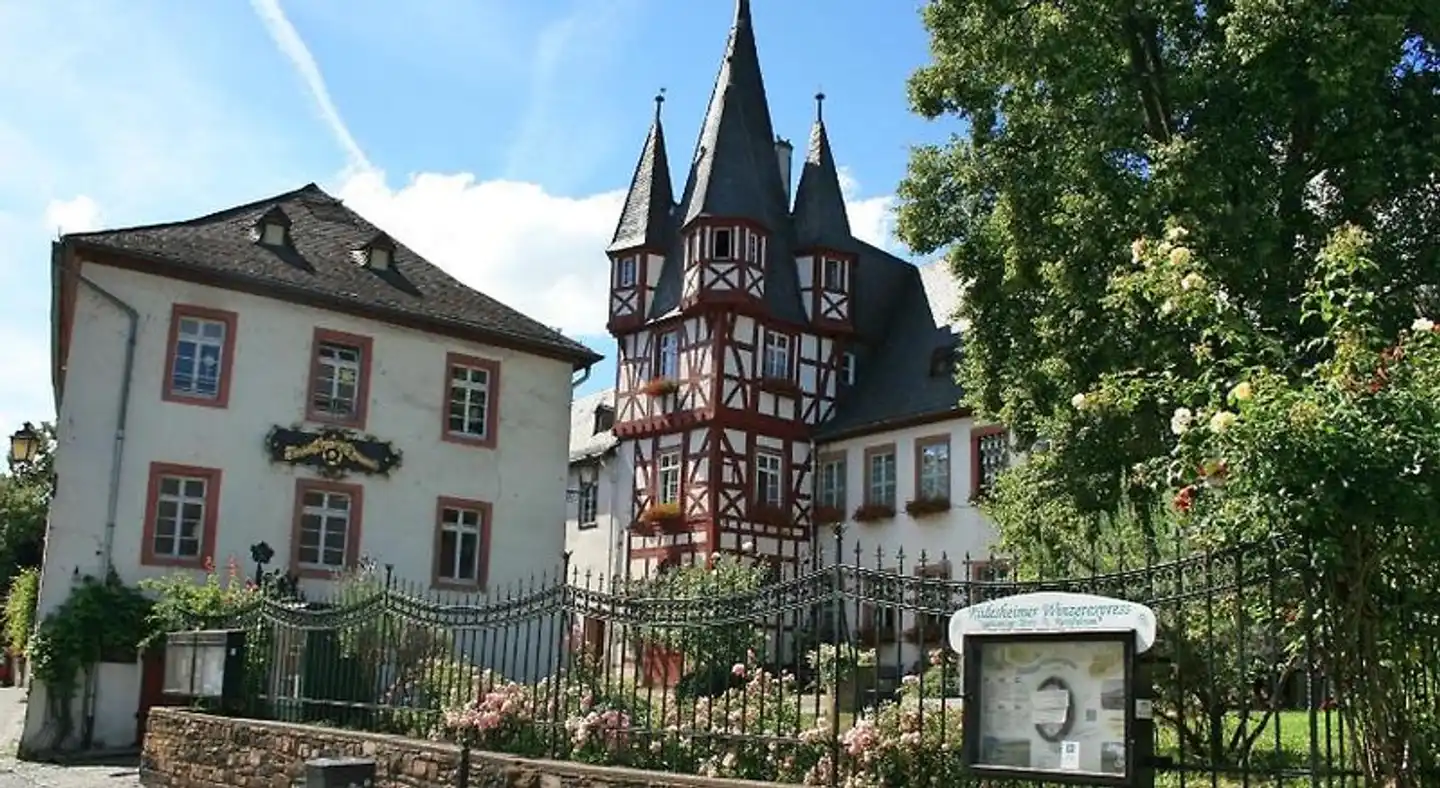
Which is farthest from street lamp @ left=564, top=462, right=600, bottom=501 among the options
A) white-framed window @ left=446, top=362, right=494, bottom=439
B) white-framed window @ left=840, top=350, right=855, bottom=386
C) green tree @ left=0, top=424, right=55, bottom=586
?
green tree @ left=0, top=424, right=55, bottom=586

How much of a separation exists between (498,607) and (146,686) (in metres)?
11.5

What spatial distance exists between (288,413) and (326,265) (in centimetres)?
289

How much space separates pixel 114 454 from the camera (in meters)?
19.8

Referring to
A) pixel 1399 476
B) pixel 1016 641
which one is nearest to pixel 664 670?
pixel 1016 641

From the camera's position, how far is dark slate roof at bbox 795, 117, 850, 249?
33750 mm

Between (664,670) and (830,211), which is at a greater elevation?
(830,211)

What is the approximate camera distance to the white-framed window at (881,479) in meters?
31.1

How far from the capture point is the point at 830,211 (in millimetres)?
34156

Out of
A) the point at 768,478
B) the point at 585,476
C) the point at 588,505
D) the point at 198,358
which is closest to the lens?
the point at 198,358

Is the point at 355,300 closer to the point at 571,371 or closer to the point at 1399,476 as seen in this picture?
the point at 571,371

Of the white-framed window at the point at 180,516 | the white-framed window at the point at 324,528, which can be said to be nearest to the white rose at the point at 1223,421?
the white-framed window at the point at 180,516

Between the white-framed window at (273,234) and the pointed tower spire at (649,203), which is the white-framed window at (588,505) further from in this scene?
the white-framed window at (273,234)

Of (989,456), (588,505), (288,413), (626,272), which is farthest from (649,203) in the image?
(288,413)

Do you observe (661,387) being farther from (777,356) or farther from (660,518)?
(660,518)
